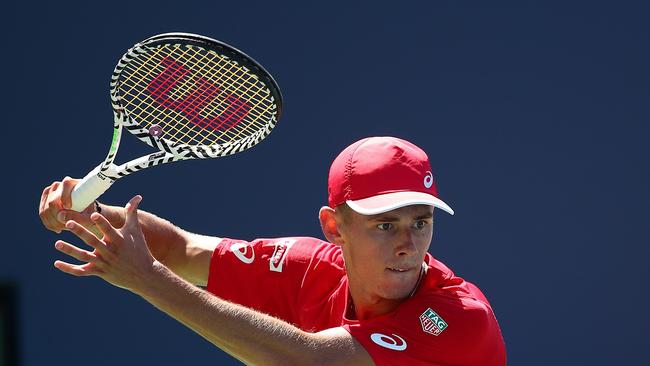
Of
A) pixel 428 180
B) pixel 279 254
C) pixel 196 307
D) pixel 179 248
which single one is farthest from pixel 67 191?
pixel 428 180

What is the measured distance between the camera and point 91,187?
3.49 metres

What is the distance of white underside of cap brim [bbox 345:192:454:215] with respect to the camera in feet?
11.5

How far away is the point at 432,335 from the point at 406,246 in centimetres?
28

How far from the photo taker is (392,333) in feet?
11.6

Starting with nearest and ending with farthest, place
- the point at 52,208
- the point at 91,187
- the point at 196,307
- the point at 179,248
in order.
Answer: the point at 196,307 → the point at 91,187 → the point at 52,208 → the point at 179,248

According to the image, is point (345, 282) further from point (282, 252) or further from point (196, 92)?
point (196, 92)

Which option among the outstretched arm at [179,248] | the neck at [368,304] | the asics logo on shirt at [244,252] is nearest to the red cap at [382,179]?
the neck at [368,304]

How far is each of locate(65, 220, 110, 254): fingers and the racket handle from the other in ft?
1.37

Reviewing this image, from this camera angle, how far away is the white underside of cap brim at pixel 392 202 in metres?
3.51

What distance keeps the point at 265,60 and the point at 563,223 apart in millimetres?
1828

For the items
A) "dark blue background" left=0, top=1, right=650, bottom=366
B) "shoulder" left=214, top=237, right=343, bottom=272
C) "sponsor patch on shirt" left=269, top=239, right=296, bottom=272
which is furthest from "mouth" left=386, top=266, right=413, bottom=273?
"dark blue background" left=0, top=1, right=650, bottom=366

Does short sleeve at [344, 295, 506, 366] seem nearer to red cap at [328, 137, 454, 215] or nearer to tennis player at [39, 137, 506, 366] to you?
tennis player at [39, 137, 506, 366]

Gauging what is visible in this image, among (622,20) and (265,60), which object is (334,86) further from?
(622,20)

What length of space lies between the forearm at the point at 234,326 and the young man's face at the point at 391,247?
358 millimetres
